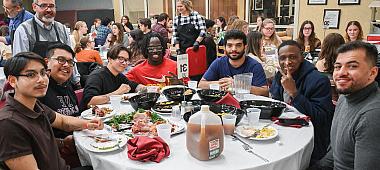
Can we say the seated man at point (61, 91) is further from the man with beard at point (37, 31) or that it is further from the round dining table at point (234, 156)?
the man with beard at point (37, 31)

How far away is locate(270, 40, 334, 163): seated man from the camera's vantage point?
7.09 ft

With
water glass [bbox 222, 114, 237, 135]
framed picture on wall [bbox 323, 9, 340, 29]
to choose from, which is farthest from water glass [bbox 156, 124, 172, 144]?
framed picture on wall [bbox 323, 9, 340, 29]

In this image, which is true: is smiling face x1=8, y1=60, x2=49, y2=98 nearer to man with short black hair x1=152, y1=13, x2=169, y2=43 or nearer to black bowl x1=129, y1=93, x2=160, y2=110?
black bowl x1=129, y1=93, x2=160, y2=110

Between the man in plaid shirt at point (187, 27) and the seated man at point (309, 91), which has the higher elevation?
the man in plaid shirt at point (187, 27)

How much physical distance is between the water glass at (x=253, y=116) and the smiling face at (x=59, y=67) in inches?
51.5

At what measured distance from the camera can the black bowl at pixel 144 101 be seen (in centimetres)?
222

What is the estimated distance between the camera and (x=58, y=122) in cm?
194

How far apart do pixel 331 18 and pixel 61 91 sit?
5.85 m

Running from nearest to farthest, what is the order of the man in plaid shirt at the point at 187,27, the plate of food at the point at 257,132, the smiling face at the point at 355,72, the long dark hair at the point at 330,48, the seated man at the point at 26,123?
1. the seated man at the point at 26,123
2. the smiling face at the point at 355,72
3. the plate of food at the point at 257,132
4. the long dark hair at the point at 330,48
5. the man in plaid shirt at the point at 187,27

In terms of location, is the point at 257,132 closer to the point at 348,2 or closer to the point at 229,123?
the point at 229,123

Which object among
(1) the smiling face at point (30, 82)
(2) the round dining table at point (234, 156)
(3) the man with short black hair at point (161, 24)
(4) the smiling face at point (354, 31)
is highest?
(3) the man with short black hair at point (161, 24)

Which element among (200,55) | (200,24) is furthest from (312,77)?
(200,24)

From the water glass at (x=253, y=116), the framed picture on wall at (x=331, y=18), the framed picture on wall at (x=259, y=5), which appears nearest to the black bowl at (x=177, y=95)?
the water glass at (x=253, y=116)

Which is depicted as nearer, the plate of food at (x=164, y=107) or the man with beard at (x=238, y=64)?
the plate of food at (x=164, y=107)
